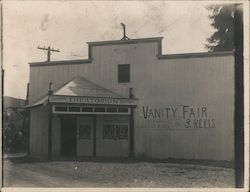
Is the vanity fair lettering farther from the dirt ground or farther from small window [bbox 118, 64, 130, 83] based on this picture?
the dirt ground

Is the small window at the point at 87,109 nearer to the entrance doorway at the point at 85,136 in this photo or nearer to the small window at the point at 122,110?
the small window at the point at 122,110

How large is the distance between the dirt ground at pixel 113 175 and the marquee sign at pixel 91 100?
2.88 metres

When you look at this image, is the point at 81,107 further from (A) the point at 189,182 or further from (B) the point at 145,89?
(A) the point at 189,182

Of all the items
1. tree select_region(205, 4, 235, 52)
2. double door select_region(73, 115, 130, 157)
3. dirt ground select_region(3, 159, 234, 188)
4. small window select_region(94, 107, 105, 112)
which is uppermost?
tree select_region(205, 4, 235, 52)

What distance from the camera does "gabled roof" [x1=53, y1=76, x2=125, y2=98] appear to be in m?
17.8

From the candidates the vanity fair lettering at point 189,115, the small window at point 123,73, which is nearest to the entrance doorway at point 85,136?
the small window at point 123,73

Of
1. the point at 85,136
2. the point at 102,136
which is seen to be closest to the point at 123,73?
the point at 102,136

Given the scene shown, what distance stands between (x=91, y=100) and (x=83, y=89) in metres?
1.07

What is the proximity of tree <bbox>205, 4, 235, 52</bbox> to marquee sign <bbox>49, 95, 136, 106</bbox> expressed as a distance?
454 inches

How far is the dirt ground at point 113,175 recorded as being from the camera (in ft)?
36.9

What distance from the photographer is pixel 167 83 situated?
62.3ft

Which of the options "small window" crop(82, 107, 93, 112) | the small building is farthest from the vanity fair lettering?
"small window" crop(82, 107, 93, 112)

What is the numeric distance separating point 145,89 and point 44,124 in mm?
5875

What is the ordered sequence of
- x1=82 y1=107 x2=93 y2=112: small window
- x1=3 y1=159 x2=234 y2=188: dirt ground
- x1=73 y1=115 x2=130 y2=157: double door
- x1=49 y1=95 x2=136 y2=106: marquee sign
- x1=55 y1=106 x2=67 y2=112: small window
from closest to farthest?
x1=3 y1=159 x2=234 y2=188: dirt ground → x1=49 y1=95 x2=136 y2=106: marquee sign → x1=55 y1=106 x2=67 y2=112: small window → x1=82 y1=107 x2=93 y2=112: small window → x1=73 y1=115 x2=130 y2=157: double door
